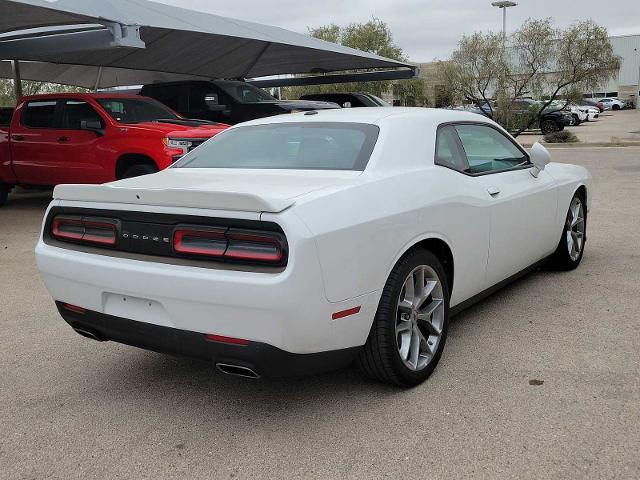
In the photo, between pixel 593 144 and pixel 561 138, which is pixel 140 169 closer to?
pixel 593 144

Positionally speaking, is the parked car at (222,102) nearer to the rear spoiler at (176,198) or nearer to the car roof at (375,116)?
the car roof at (375,116)

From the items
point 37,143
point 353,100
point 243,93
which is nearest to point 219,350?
point 37,143

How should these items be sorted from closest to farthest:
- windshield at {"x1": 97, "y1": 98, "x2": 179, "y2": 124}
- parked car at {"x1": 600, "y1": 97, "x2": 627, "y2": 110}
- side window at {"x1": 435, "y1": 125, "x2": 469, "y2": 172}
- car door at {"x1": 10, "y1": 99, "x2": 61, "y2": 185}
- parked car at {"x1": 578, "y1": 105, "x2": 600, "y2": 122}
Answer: side window at {"x1": 435, "y1": 125, "x2": 469, "y2": 172}
windshield at {"x1": 97, "y1": 98, "x2": 179, "y2": 124}
car door at {"x1": 10, "y1": 99, "x2": 61, "y2": 185}
parked car at {"x1": 578, "y1": 105, "x2": 600, "y2": 122}
parked car at {"x1": 600, "y1": 97, "x2": 627, "y2": 110}

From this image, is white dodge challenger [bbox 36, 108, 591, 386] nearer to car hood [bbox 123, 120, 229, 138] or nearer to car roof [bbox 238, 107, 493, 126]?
car roof [bbox 238, 107, 493, 126]

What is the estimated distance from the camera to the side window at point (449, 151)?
3892 mm

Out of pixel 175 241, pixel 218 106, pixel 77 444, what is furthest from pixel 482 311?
pixel 218 106

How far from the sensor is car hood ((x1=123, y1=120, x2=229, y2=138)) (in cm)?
859

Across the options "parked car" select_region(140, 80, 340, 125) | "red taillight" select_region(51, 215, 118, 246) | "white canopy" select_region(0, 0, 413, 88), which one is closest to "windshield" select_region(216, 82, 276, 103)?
"parked car" select_region(140, 80, 340, 125)

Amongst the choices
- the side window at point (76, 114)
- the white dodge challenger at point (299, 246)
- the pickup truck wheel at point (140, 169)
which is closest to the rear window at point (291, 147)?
the white dodge challenger at point (299, 246)

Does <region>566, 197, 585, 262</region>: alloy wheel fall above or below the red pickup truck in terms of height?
below

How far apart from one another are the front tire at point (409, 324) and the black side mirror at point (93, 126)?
23.4 ft

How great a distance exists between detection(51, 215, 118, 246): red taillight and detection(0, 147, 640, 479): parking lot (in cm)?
89

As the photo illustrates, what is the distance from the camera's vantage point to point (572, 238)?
5590 mm

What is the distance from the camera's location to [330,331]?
9.36 ft
